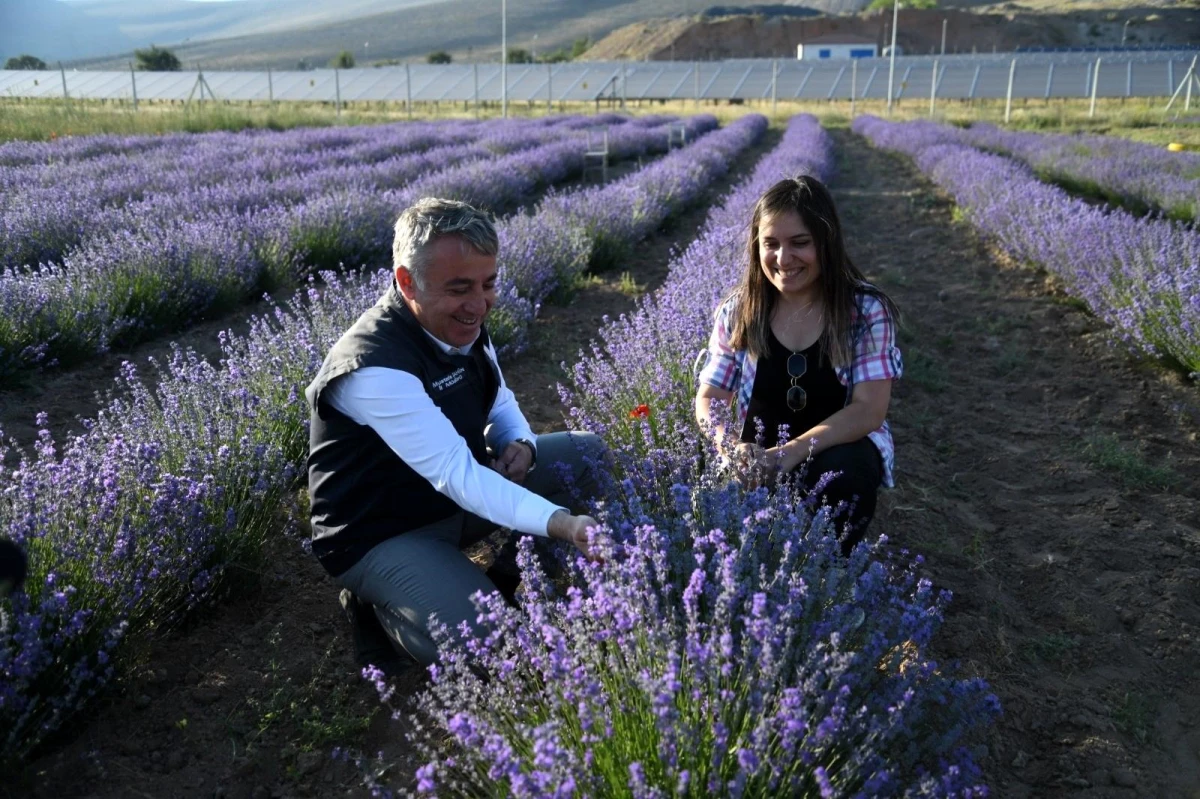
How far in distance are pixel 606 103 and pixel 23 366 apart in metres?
35.8

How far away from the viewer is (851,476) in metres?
2.62

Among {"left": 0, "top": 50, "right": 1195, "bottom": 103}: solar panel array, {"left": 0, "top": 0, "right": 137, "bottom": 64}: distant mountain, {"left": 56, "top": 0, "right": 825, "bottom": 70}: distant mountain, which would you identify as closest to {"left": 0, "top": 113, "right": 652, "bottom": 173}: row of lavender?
{"left": 0, "top": 50, "right": 1195, "bottom": 103}: solar panel array

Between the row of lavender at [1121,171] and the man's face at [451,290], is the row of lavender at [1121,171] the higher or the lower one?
the lower one

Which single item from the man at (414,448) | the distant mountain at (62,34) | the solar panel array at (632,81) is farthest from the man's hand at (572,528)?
the distant mountain at (62,34)

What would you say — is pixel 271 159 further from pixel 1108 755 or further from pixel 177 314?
pixel 1108 755

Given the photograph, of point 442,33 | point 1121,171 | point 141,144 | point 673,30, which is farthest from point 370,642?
point 442,33

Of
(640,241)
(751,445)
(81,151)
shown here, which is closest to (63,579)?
(751,445)

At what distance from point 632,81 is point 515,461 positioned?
1638 inches

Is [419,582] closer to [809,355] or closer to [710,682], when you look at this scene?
[710,682]

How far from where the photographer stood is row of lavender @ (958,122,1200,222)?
28.2 feet

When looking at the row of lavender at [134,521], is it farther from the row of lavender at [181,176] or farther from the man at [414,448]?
the row of lavender at [181,176]

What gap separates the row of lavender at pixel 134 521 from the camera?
1854 millimetres

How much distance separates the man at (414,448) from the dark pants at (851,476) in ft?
2.72

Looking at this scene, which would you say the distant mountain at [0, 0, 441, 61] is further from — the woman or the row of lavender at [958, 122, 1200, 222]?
the woman
